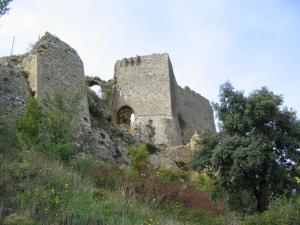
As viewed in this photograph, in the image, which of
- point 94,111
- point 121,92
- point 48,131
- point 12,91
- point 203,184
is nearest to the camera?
point 48,131

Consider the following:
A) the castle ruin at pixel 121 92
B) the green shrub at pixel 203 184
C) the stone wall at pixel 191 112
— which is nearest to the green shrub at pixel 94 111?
the castle ruin at pixel 121 92

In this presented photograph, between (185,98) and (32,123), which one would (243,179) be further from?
(185,98)

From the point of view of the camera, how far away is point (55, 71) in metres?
18.7

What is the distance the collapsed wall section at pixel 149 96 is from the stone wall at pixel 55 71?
747 cm

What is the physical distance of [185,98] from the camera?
33656mm

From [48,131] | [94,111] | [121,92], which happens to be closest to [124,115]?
[121,92]

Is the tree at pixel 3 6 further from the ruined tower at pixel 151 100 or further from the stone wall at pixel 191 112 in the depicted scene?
the stone wall at pixel 191 112

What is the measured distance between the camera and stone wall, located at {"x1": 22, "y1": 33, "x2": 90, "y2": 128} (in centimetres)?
1758

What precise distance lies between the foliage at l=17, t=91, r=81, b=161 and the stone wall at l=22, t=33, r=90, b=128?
7.22 ft

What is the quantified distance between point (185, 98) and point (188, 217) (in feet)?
77.0

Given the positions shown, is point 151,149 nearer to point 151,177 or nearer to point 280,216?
point 151,177

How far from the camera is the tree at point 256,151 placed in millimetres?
12453

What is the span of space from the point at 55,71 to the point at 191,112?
646 inches

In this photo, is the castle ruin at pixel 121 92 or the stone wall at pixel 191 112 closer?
the castle ruin at pixel 121 92
